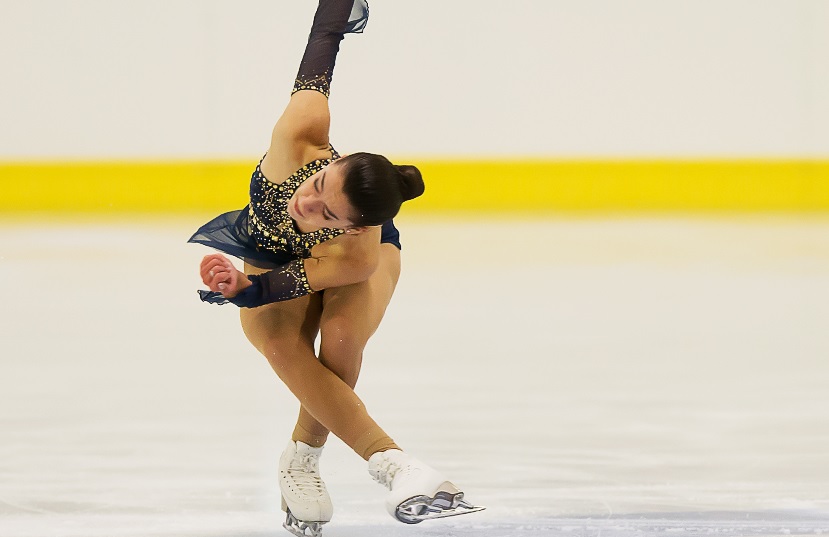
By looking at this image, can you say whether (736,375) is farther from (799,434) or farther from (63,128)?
(63,128)

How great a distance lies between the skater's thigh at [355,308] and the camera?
6.73 feet

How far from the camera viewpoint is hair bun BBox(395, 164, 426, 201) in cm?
192

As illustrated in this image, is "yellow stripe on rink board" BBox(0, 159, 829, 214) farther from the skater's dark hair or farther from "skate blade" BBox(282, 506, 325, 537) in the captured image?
the skater's dark hair

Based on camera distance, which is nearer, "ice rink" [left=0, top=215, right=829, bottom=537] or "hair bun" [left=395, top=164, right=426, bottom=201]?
"hair bun" [left=395, top=164, right=426, bottom=201]

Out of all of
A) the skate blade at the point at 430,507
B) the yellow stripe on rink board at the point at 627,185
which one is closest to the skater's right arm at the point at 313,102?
the skate blade at the point at 430,507

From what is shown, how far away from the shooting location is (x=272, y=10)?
20.9ft

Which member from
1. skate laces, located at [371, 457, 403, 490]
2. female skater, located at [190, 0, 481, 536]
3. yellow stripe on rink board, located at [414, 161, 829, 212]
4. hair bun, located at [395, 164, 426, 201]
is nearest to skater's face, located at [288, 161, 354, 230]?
female skater, located at [190, 0, 481, 536]

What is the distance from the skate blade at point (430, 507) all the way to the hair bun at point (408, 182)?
489 mm

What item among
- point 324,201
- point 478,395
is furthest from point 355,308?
point 478,395

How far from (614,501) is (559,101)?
4603 mm

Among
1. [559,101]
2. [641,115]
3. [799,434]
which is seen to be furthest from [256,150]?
[799,434]

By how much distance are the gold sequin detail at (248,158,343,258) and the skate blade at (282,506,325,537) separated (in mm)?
468

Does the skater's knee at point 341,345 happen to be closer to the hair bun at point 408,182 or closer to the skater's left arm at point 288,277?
the skater's left arm at point 288,277

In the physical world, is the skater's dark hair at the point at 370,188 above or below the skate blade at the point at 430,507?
above
